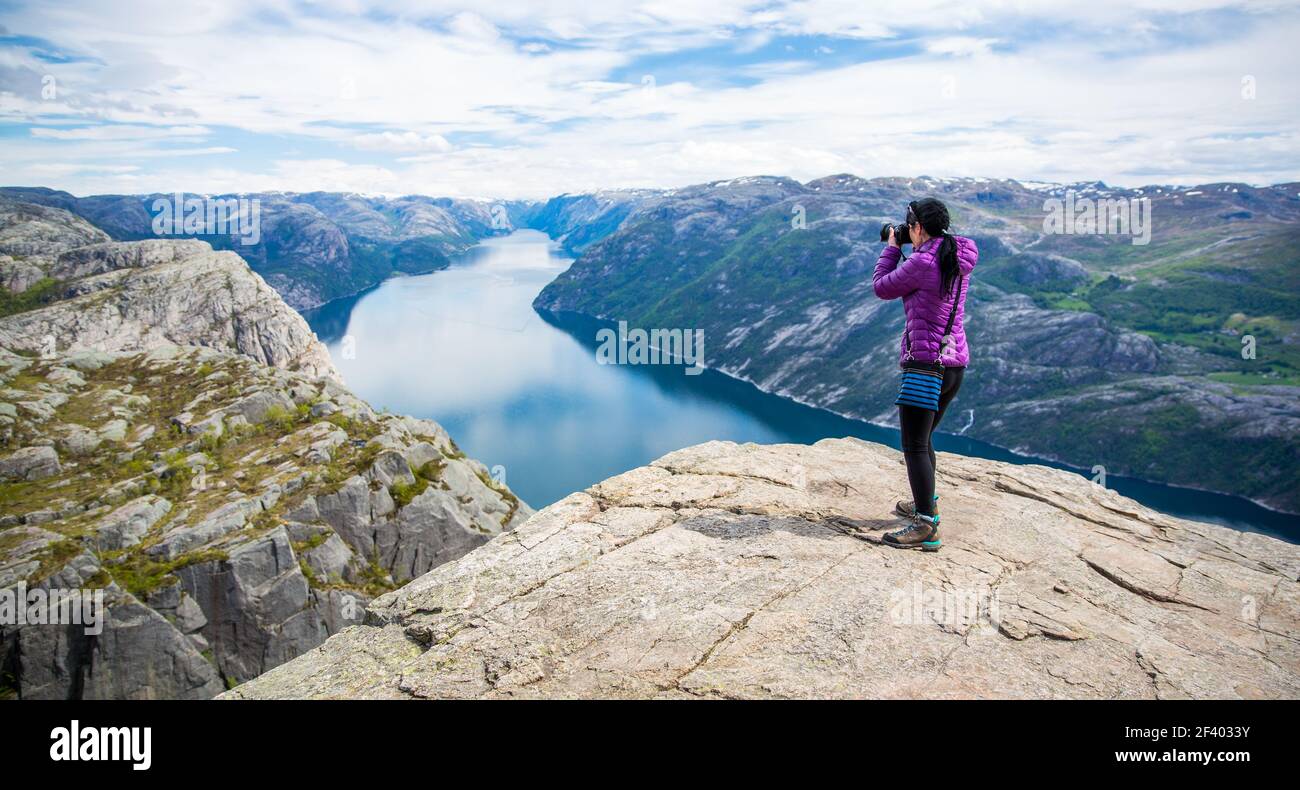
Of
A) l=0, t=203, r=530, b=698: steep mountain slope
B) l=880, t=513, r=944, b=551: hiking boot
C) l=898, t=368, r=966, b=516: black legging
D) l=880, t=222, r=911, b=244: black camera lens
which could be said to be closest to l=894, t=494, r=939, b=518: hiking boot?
l=880, t=513, r=944, b=551: hiking boot

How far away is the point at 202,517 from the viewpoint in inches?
2060

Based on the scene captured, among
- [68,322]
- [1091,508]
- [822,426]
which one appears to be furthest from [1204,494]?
[68,322]

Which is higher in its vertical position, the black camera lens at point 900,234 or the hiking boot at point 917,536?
the black camera lens at point 900,234

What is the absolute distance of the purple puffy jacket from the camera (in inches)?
377

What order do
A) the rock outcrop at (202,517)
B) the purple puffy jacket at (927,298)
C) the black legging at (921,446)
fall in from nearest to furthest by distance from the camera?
the purple puffy jacket at (927,298) < the black legging at (921,446) < the rock outcrop at (202,517)

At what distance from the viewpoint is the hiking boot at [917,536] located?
10.1m

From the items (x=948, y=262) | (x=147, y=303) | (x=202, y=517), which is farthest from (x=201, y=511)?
(x=147, y=303)

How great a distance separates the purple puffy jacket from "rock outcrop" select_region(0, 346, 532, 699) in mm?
54974

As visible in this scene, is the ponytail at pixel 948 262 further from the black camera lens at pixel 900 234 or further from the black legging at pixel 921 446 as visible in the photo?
the black legging at pixel 921 446

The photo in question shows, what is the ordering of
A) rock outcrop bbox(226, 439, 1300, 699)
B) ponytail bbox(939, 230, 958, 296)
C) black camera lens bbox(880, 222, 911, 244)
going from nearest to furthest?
rock outcrop bbox(226, 439, 1300, 699) < ponytail bbox(939, 230, 958, 296) < black camera lens bbox(880, 222, 911, 244)

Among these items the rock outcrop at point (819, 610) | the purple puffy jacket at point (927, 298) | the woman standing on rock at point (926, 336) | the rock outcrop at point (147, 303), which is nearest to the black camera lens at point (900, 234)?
the woman standing on rock at point (926, 336)

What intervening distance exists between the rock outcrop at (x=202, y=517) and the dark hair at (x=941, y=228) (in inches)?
2188

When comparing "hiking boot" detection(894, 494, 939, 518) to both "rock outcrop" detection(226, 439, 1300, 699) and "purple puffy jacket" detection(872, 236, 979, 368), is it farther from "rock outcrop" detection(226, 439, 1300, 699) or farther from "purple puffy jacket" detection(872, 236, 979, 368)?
"purple puffy jacket" detection(872, 236, 979, 368)
